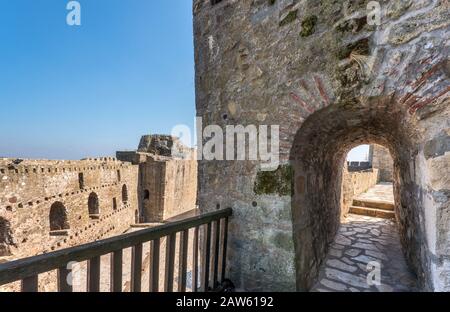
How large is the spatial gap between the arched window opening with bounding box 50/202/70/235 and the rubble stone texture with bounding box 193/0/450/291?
10678 millimetres

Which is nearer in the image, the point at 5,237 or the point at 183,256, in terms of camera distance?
the point at 183,256

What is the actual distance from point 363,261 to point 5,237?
10.6 meters

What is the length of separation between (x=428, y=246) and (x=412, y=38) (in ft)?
5.90

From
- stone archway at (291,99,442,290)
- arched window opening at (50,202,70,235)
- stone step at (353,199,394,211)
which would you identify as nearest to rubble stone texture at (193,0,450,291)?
stone archway at (291,99,442,290)

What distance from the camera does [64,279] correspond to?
151cm

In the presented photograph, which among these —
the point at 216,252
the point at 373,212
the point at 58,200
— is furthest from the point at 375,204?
the point at 58,200

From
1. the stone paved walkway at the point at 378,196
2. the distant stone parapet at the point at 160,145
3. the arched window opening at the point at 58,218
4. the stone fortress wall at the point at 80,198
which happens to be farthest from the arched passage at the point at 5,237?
the distant stone parapet at the point at 160,145

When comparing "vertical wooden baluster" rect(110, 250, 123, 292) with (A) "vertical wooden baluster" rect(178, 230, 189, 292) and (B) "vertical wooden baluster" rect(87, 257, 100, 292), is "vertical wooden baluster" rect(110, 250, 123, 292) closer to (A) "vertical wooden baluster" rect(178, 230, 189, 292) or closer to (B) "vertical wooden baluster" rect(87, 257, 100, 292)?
(B) "vertical wooden baluster" rect(87, 257, 100, 292)

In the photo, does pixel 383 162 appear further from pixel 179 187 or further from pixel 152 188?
pixel 152 188

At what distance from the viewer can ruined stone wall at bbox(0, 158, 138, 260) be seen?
855 cm

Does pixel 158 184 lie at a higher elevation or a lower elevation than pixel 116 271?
lower
